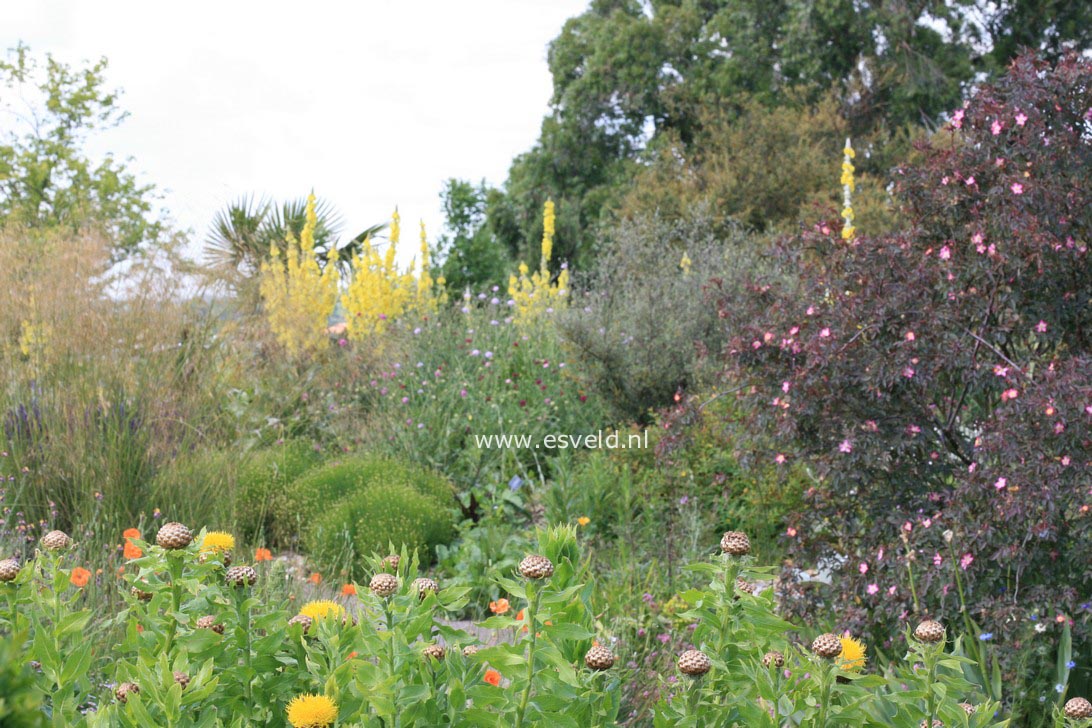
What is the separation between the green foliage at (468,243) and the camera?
1095 inches

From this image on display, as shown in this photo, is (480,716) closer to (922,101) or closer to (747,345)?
(747,345)

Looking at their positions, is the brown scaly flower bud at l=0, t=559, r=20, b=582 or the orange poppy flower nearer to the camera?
the brown scaly flower bud at l=0, t=559, r=20, b=582

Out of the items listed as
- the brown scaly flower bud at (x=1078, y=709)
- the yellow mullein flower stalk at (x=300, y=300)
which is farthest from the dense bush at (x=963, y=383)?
the yellow mullein flower stalk at (x=300, y=300)

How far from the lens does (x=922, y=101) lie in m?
19.3

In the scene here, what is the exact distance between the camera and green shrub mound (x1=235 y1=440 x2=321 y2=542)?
5.46 meters

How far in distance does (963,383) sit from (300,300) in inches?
258

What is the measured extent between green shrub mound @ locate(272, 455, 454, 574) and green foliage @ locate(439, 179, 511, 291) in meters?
20.8

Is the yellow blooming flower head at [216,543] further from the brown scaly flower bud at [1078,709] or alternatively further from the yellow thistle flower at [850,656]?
the brown scaly flower bud at [1078,709]

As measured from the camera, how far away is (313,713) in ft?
4.97

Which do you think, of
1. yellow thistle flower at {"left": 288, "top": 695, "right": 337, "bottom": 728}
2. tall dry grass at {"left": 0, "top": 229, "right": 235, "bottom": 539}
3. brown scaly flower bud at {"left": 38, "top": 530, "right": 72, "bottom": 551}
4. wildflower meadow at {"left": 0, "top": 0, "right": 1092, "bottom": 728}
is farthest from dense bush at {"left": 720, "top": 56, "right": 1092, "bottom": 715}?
tall dry grass at {"left": 0, "top": 229, "right": 235, "bottom": 539}

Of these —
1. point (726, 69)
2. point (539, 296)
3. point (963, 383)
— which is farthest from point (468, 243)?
point (963, 383)

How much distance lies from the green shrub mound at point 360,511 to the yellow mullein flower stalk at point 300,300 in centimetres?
280

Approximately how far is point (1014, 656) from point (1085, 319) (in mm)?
1386

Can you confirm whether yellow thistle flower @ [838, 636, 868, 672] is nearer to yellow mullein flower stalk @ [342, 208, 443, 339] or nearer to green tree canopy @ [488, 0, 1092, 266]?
yellow mullein flower stalk @ [342, 208, 443, 339]
